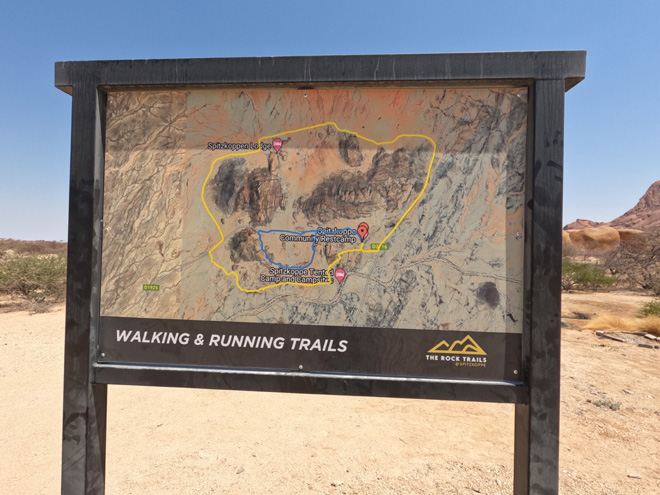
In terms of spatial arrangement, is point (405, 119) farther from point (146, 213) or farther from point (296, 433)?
point (296, 433)

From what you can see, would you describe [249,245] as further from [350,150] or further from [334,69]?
[334,69]

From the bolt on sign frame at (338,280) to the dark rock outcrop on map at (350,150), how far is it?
7 cm

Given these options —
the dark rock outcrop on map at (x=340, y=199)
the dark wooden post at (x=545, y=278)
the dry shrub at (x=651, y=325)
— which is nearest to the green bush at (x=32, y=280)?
the dark rock outcrop on map at (x=340, y=199)

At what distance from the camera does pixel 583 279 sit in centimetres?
1570

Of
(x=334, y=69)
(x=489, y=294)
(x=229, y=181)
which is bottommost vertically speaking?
(x=489, y=294)

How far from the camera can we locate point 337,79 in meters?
1.69

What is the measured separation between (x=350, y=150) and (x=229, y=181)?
2.07ft

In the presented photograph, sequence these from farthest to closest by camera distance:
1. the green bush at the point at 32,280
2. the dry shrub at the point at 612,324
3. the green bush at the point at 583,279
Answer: the green bush at the point at 583,279, the green bush at the point at 32,280, the dry shrub at the point at 612,324

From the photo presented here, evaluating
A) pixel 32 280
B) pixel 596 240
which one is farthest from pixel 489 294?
pixel 596 240

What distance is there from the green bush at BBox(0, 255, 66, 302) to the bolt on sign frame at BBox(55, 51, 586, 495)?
11.1m

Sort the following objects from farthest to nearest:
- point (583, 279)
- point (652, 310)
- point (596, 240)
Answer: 1. point (596, 240)
2. point (583, 279)
3. point (652, 310)

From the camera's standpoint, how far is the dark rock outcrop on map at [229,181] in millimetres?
1768

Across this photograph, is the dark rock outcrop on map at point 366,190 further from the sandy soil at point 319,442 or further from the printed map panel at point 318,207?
the sandy soil at point 319,442

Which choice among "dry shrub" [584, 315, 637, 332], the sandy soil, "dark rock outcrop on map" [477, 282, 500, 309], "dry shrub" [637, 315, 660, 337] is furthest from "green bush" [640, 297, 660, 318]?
"dark rock outcrop on map" [477, 282, 500, 309]
